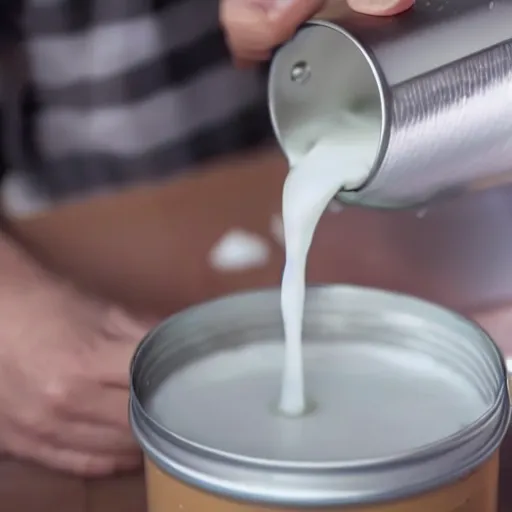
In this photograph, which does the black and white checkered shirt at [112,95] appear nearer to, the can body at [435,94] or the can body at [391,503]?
the can body at [435,94]

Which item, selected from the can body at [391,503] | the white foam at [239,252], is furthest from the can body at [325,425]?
the white foam at [239,252]

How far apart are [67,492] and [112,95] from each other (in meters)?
0.35

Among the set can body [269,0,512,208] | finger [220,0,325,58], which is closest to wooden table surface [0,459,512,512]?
can body [269,0,512,208]

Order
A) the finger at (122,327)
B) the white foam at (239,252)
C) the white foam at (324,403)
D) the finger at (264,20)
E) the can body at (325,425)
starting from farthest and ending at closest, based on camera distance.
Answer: the white foam at (239,252) → the finger at (122,327) → the finger at (264,20) → the white foam at (324,403) → the can body at (325,425)

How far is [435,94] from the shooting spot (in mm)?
546

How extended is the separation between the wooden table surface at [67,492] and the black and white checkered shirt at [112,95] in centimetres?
27

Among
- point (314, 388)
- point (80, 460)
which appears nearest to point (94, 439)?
point (80, 460)

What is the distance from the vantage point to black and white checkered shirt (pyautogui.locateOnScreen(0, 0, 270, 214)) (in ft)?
2.84

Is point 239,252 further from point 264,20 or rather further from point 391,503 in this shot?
point 391,503

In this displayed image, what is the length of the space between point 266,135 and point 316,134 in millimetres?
274

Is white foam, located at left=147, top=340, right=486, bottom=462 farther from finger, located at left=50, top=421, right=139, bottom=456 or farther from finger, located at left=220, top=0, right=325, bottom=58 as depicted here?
finger, located at left=220, top=0, right=325, bottom=58

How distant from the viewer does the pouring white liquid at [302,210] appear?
60cm

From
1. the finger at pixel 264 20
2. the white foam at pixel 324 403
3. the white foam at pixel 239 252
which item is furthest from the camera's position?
the white foam at pixel 239 252

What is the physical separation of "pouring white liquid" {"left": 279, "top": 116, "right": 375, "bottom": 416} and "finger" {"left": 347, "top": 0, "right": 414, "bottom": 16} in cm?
7
